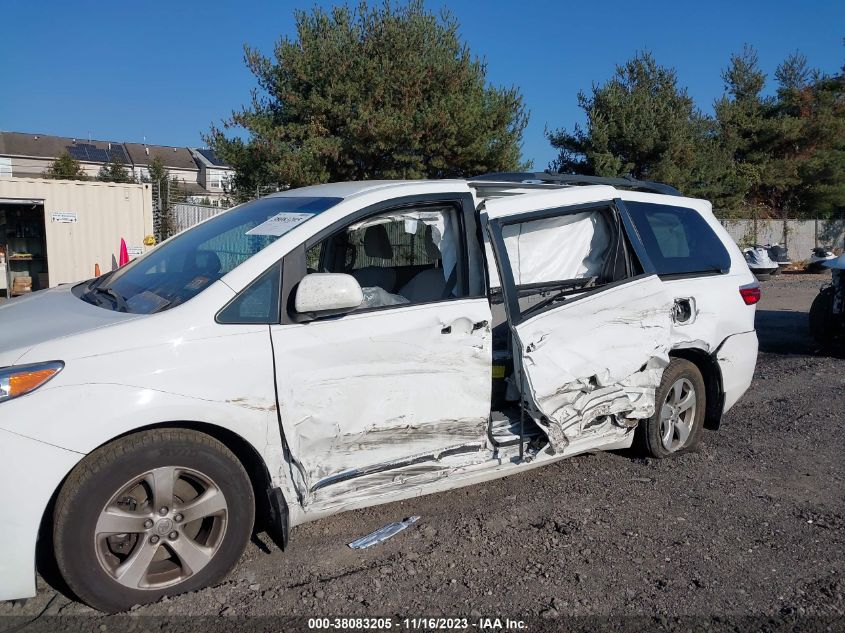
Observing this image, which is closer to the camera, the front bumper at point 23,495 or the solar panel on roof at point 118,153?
the front bumper at point 23,495

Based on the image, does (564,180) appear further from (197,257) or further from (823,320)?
(823,320)

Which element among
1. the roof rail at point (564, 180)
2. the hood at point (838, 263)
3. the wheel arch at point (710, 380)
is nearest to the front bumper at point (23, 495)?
the roof rail at point (564, 180)

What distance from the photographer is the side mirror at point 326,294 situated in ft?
10.9

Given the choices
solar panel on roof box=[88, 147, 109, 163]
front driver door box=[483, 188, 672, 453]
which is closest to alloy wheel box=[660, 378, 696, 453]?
front driver door box=[483, 188, 672, 453]

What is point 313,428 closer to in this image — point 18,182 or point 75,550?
point 75,550

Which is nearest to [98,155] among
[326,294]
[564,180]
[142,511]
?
[564,180]

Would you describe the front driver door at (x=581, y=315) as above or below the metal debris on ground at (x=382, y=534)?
above

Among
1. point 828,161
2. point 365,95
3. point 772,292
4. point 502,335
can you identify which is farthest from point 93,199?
point 828,161

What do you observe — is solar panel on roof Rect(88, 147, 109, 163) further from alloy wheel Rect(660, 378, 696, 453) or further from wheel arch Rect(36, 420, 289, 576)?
wheel arch Rect(36, 420, 289, 576)

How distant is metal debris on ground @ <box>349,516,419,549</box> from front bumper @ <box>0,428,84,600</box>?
152 cm

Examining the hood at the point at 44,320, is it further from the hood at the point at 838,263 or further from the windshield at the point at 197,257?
the hood at the point at 838,263

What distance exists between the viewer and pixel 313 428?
3.38m

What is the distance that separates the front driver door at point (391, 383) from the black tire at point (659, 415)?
151cm

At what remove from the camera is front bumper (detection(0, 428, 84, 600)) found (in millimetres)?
2734
